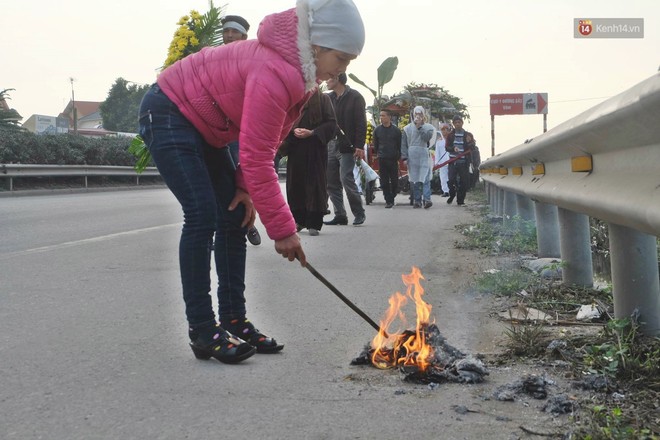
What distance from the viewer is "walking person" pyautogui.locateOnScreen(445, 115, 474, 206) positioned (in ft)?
68.1

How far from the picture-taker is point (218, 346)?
429 centimetres

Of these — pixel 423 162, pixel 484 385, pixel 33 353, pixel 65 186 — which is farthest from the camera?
pixel 65 186

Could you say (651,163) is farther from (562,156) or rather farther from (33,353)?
(33,353)

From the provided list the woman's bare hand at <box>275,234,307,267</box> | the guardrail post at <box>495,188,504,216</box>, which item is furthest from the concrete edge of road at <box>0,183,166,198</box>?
the woman's bare hand at <box>275,234,307,267</box>

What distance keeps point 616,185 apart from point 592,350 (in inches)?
30.5

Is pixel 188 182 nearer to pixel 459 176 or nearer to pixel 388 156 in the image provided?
pixel 388 156

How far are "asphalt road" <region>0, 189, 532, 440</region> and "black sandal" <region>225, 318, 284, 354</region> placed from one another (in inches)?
4.2

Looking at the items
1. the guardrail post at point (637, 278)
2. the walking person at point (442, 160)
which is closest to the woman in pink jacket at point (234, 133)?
the guardrail post at point (637, 278)

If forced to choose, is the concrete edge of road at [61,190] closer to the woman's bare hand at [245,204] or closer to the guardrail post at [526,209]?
the guardrail post at [526,209]

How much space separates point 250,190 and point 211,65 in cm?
62

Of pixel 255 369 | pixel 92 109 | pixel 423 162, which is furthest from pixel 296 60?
pixel 92 109

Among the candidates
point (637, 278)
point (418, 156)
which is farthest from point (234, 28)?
point (418, 156)

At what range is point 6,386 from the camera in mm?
3789

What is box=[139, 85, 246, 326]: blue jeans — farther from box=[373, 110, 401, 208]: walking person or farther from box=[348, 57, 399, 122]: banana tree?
box=[348, 57, 399, 122]: banana tree
